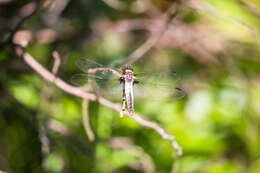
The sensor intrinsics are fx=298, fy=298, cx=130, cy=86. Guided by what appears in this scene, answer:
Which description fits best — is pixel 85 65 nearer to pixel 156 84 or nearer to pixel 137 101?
pixel 156 84

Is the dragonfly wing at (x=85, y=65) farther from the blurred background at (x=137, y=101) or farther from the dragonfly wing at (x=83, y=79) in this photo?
the blurred background at (x=137, y=101)

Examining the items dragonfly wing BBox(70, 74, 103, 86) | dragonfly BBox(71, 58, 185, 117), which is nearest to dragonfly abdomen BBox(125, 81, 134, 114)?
dragonfly BBox(71, 58, 185, 117)

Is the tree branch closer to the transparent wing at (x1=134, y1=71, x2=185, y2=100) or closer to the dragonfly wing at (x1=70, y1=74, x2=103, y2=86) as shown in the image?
the transparent wing at (x1=134, y1=71, x2=185, y2=100)

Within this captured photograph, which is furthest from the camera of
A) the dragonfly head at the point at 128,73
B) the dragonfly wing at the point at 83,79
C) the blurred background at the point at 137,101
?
the blurred background at the point at 137,101

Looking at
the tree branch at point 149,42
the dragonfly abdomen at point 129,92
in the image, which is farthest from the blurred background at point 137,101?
the dragonfly abdomen at point 129,92

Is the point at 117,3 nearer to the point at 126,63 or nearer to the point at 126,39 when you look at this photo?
the point at 126,39

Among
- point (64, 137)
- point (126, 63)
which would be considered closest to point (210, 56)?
point (126, 63)
